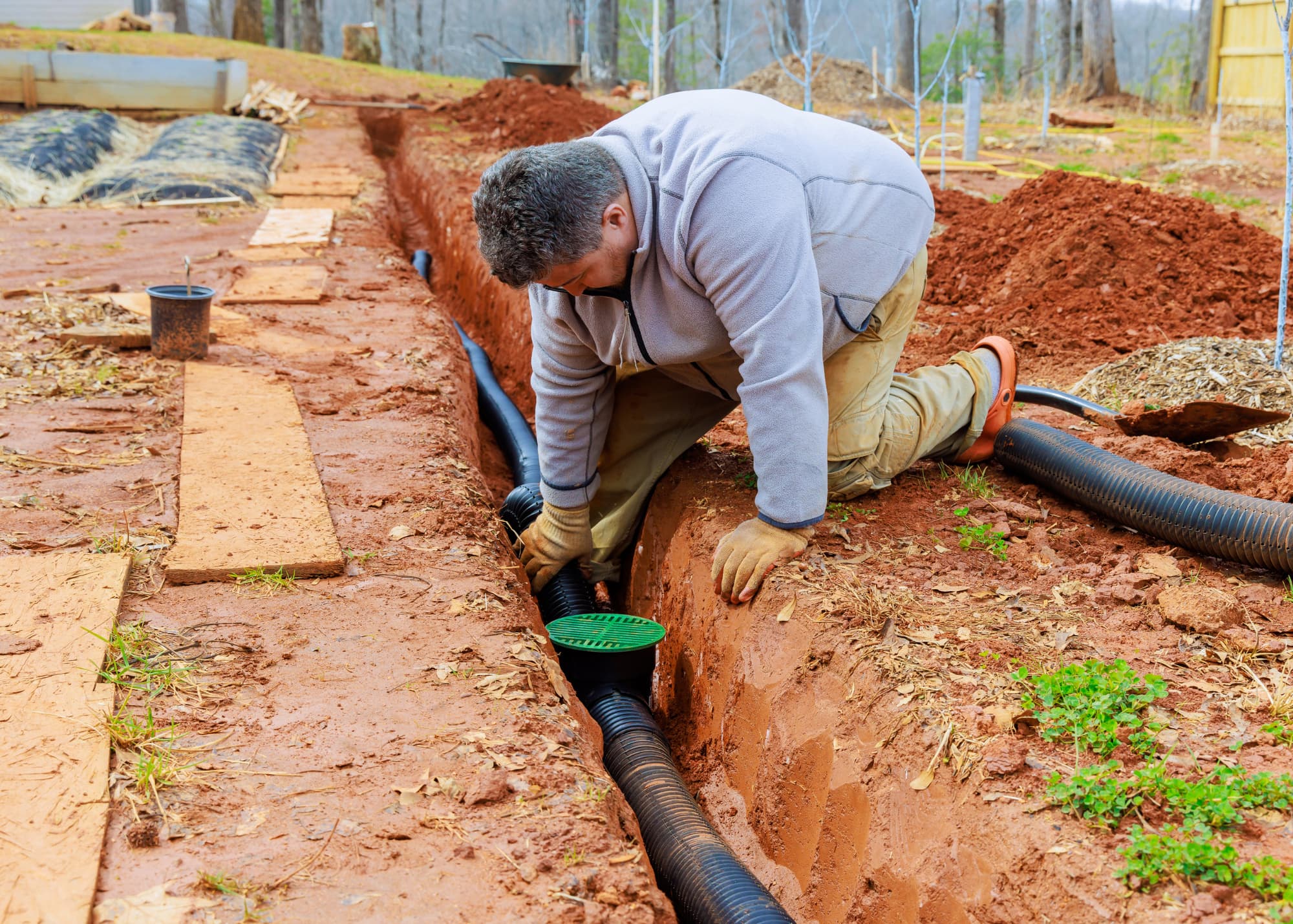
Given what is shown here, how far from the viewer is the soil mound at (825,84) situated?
17.7m

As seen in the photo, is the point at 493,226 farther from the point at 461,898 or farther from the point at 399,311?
the point at 399,311

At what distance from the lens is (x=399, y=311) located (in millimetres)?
5781

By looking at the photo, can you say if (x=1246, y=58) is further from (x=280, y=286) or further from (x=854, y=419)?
(x=854, y=419)

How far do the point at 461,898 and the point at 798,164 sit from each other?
76.0 inches

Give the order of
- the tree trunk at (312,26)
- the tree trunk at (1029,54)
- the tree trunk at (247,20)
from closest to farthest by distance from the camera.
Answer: the tree trunk at (247,20), the tree trunk at (1029,54), the tree trunk at (312,26)

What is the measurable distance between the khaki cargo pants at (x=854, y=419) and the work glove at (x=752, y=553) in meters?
0.33

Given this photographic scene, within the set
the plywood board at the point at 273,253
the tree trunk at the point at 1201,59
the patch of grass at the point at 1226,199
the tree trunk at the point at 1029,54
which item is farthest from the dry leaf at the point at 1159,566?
the tree trunk at the point at 1029,54

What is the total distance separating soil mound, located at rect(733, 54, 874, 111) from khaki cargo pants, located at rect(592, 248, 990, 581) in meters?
15.1

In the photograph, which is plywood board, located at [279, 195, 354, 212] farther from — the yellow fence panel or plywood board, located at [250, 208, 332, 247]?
the yellow fence panel

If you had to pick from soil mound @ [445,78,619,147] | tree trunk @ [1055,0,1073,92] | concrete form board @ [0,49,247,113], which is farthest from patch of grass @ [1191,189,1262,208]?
tree trunk @ [1055,0,1073,92]

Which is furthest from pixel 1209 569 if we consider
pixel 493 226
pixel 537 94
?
pixel 537 94

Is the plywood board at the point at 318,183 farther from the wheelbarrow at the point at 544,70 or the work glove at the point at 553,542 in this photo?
the work glove at the point at 553,542

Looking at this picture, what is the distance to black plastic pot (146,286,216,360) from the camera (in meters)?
4.47

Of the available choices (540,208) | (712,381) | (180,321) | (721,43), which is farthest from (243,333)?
(721,43)
